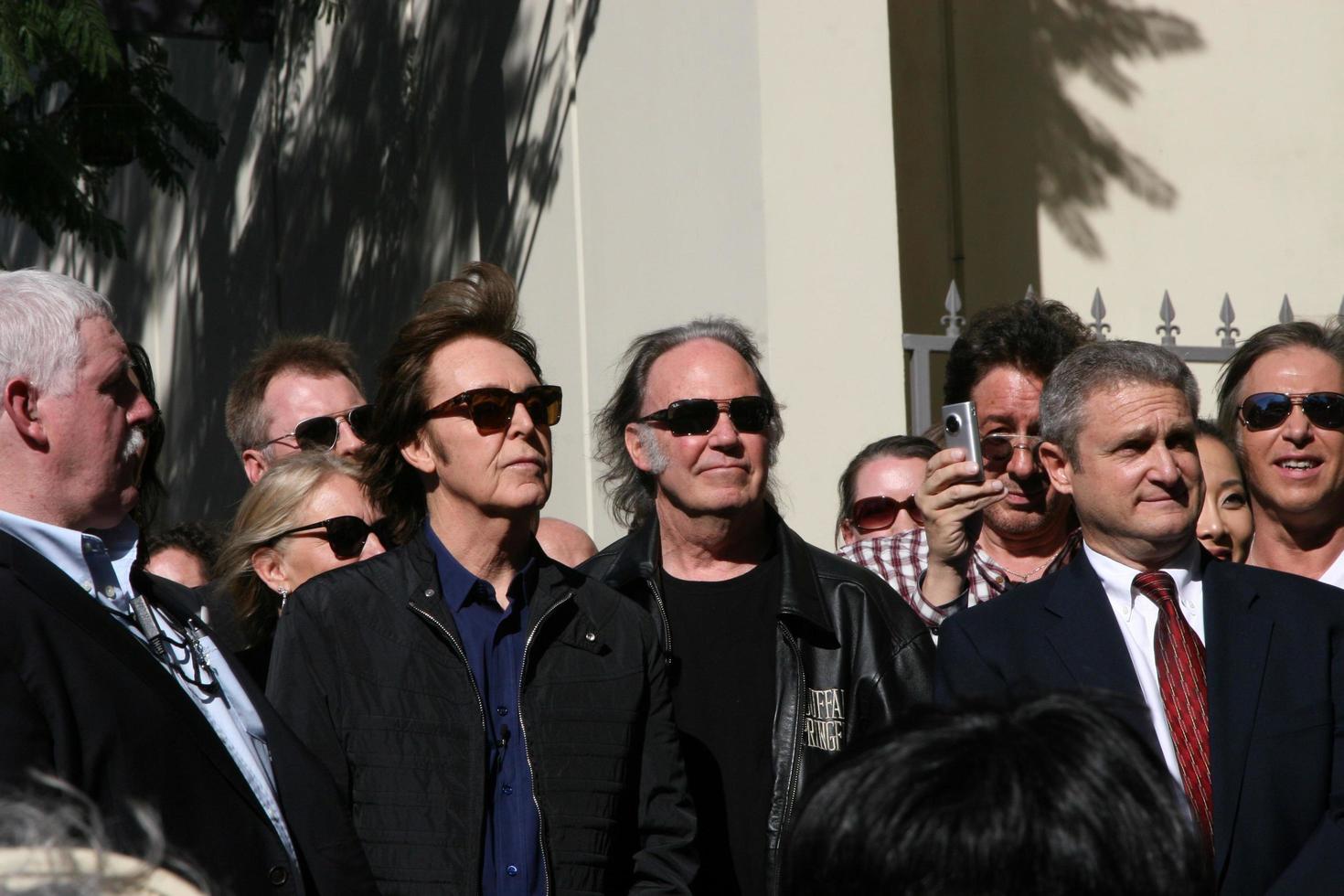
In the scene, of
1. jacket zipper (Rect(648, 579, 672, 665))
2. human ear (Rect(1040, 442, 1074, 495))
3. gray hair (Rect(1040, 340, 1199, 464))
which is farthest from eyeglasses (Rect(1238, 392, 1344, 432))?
jacket zipper (Rect(648, 579, 672, 665))

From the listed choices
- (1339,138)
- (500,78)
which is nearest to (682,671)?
(500,78)

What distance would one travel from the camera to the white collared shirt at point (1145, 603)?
11.4 ft

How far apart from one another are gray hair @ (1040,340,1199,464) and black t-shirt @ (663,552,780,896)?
75 centimetres

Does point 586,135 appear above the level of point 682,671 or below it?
above

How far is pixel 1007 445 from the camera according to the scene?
4.47 metres

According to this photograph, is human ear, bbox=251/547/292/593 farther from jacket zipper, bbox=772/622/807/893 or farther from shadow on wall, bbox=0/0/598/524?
shadow on wall, bbox=0/0/598/524

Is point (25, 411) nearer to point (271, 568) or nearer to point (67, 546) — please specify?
point (67, 546)

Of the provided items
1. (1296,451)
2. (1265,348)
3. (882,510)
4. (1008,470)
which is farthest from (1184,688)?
(882,510)

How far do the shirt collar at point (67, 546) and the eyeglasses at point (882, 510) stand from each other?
2.94m

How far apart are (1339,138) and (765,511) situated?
6602 mm

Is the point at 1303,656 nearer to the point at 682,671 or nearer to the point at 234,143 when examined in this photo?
the point at 682,671

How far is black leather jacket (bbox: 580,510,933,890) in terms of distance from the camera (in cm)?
371

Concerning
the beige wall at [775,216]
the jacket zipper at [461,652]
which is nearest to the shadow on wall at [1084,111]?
the beige wall at [775,216]

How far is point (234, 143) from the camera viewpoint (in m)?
12.8
